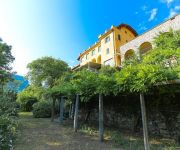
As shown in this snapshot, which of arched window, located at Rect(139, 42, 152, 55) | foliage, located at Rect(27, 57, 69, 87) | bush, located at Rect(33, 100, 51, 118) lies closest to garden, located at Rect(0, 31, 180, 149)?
bush, located at Rect(33, 100, 51, 118)

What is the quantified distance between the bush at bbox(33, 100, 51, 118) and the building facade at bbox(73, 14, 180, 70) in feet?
31.7

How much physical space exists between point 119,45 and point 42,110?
1645cm

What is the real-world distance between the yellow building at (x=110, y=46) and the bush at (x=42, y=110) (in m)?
11.9

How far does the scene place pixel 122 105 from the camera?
35.1 ft

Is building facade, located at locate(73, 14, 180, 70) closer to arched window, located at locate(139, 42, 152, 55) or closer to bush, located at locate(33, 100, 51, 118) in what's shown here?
arched window, located at locate(139, 42, 152, 55)

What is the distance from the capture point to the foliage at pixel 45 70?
30375 mm

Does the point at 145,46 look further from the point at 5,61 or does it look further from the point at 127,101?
the point at 5,61

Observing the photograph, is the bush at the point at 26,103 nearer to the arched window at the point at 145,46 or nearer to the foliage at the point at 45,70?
the foliage at the point at 45,70

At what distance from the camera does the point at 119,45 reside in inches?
1093

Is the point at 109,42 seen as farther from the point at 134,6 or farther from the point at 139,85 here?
the point at 139,85

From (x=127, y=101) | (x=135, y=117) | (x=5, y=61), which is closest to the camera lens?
(x=135, y=117)

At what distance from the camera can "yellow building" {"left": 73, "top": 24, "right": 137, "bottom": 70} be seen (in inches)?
1067

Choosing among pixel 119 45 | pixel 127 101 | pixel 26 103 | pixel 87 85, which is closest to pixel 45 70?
pixel 26 103

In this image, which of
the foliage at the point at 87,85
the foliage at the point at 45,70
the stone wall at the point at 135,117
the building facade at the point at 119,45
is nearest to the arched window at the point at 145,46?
the building facade at the point at 119,45
